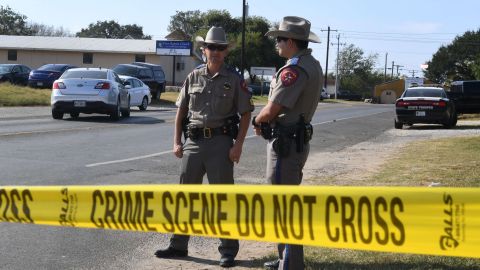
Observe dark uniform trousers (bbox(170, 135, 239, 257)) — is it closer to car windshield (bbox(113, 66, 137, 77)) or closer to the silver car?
the silver car

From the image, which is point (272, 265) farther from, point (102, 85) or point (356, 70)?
point (356, 70)

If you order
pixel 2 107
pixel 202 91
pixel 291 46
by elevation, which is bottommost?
pixel 2 107

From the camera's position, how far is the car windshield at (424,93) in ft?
74.7

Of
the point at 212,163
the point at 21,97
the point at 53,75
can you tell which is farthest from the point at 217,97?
the point at 53,75

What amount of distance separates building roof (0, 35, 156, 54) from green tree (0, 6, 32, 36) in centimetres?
4449

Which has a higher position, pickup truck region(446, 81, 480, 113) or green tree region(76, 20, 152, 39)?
green tree region(76, 20, 152, 39)

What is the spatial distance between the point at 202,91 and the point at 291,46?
102 centimetres

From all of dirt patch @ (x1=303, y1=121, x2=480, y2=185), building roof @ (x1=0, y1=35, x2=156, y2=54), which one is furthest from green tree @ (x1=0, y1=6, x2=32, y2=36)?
dirt patch @ (x1=303, y1=121, x2=480, y2=185)

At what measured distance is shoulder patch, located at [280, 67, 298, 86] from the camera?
483 centimetres

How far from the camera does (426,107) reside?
22234 mm

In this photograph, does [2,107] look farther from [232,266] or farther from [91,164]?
[232,266]

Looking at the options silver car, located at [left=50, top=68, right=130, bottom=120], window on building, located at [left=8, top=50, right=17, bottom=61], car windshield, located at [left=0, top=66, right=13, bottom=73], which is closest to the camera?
silver car, located at [left=50, top=68, right=130, bottom=120]

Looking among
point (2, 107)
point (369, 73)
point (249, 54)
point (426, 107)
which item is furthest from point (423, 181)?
point (369, 73)

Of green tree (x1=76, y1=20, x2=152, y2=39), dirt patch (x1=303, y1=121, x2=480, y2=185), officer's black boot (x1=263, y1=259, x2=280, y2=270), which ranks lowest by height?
dirt patch (x1=303, y1=121, x2=480, y2=185)
